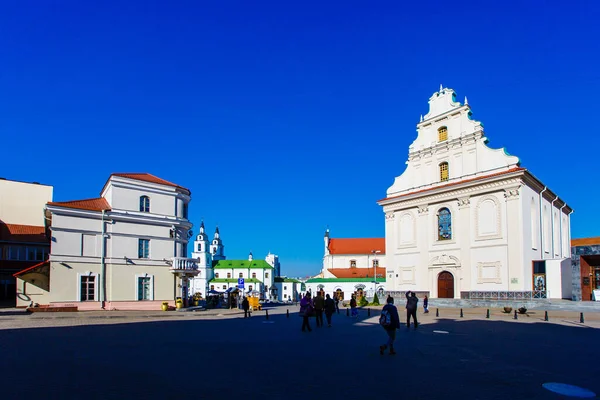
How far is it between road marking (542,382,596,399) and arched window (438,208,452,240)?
115ft

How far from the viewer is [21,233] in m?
46.2

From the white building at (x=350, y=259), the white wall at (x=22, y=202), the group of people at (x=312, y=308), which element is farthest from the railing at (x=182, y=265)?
the white building at (x=350, y=259)

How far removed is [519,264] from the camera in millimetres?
36750

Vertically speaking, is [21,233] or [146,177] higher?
[146,177]

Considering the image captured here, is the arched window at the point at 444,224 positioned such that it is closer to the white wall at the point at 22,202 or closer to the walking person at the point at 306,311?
the walking person at the point at 306,311

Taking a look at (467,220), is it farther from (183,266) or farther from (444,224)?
(183,266)

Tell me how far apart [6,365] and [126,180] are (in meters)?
26.0

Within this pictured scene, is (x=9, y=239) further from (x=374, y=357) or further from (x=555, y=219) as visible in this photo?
(x=555, y=219)

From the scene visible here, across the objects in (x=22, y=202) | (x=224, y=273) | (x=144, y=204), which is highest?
(x=22, y=202)

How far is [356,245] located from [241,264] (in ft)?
119

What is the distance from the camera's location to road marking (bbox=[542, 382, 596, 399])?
8188 mm

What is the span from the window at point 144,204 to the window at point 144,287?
506 centimetres

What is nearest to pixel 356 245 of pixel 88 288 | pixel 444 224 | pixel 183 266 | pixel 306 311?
pixel 444 224

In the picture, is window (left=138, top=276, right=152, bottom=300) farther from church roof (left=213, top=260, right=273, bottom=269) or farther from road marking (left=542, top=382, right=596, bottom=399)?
church roof (left=213, top=260, right=273, bottom=269)
